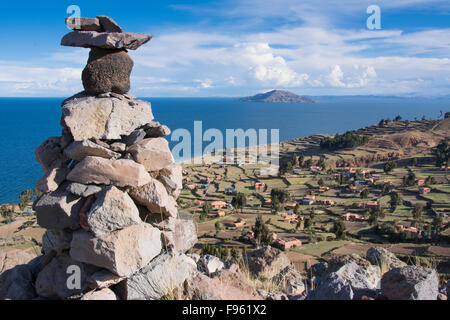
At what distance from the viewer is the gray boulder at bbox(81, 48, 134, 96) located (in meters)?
7.05

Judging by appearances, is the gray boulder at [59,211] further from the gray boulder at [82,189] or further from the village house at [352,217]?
the village house at [352,217]

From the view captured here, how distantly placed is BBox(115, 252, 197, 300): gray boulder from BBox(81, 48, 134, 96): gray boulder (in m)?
3.95

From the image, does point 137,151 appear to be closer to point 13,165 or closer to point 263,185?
point 263,185

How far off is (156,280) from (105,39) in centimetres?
489

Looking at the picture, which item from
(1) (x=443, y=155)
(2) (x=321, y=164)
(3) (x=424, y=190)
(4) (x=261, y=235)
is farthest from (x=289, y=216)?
(1) (x=443, y=155)

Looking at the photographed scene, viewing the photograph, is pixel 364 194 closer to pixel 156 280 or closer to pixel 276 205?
pixel 276 205

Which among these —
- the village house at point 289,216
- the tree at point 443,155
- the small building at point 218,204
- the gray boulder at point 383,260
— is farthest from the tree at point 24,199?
the tree at point 443,155

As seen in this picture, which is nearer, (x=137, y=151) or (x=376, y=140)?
(x=137, y=151)

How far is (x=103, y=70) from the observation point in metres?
7.10

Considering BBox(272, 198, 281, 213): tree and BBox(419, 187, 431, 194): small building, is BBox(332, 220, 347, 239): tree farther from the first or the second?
BBox(419, 187, 431, 194): small building

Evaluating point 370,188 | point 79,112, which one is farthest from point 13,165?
point 79,112

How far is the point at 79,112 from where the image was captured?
21.4ft

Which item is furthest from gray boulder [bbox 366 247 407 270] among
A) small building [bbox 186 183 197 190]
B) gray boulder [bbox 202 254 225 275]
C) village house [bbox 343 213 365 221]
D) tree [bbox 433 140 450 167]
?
tree [bbox 433 140 450 167]
